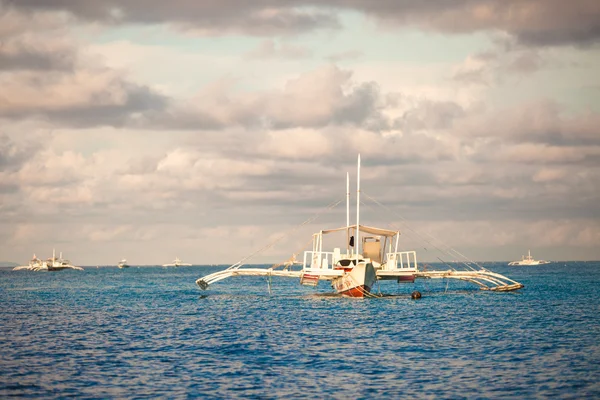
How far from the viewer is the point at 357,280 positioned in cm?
9362

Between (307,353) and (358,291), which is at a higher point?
(358,291)

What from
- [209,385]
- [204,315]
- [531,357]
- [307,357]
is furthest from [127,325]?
[531,357]

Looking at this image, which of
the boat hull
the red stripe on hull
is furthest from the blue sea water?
the red stripe on hull

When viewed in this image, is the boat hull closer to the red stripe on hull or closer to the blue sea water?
the red stripe on hull

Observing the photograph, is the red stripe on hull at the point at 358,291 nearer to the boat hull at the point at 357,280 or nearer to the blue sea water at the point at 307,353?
the boat hull at the point at 357,280

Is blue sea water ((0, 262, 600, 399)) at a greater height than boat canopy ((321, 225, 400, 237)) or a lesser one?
lesser

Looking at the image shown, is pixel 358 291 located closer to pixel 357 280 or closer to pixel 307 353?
pixel 357 280

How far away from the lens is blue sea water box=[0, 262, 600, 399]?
36594 mm

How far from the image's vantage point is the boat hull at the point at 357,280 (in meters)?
91.9

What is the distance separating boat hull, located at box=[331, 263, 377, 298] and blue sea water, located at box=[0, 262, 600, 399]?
8106 millimetres

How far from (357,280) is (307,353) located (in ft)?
151

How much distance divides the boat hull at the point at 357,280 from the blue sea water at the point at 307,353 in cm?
811

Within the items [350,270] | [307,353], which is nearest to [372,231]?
[350,270]

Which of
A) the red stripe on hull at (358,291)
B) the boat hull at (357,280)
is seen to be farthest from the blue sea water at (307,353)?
the red stripe on hull at (358,291)
